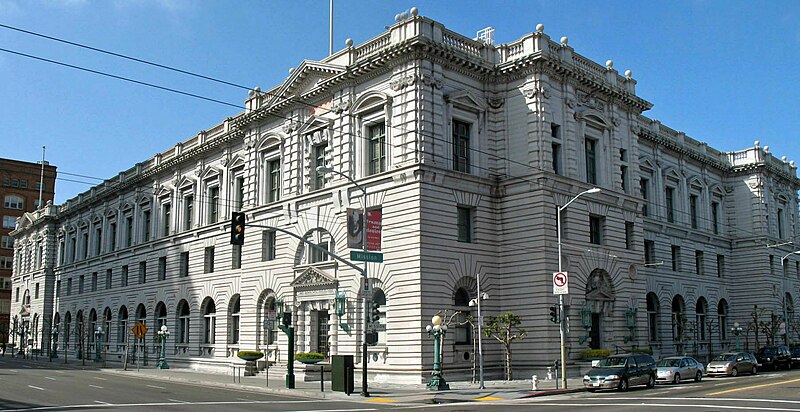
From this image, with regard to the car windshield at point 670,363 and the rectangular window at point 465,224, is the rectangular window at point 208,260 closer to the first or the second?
the rectangular window at point 465,224

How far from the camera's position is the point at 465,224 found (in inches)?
1703

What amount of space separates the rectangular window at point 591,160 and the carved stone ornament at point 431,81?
11.5 metres

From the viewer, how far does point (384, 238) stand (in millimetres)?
41969

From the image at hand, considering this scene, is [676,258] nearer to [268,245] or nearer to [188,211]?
[268,245]

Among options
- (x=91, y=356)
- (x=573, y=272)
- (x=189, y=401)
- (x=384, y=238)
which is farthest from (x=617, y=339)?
(x=91, y=356)

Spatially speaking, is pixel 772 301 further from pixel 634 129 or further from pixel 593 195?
pixel 593 195

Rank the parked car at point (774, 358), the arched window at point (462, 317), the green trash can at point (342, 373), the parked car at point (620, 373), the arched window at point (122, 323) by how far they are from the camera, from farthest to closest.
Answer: the arched window at point (122, 323) → the parked car at point (774, 358) → the arched window at point (462, 317) → the parked car at point (620, 373) → the green trash can at point (342, 373)

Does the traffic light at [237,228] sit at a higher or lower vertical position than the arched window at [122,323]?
higher

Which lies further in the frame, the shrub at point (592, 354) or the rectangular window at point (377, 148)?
the rectangular window at point (377, 148)

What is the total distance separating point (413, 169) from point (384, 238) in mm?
4459

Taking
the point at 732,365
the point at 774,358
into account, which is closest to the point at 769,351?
the point at 774,358

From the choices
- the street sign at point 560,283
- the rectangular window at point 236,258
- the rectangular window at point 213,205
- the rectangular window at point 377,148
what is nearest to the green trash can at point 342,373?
the street sign at point 560,283

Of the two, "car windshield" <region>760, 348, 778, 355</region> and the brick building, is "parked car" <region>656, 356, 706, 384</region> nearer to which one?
"car windshield" <region>760, 348, 778, 355</region>

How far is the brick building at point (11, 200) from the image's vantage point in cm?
12550
